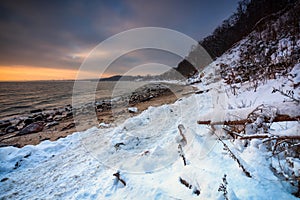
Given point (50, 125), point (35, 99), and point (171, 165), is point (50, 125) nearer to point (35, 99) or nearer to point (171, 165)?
point (171, 165)

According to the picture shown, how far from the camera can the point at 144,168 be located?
2.79 m

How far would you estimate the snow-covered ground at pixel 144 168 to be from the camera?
168 cm

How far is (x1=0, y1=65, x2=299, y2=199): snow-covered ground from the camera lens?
66.2 inches

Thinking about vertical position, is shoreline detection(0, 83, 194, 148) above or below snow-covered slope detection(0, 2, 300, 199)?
below

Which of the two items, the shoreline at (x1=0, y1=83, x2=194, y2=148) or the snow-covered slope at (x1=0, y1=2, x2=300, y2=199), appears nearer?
the snow-covered slope at (x1=0, y1=2, x2=300, y2=199)

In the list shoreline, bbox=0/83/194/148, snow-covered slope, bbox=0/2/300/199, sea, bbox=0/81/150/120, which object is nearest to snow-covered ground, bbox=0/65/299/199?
snow-covered slope, bbox=0/2/300/199

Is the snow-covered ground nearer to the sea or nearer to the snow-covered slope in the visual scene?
the snow-covered slope

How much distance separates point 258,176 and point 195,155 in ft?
3.00

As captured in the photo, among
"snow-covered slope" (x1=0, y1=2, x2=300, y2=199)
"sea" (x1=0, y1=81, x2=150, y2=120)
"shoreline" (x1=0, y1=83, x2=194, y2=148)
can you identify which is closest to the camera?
"snow-covered slope" (x1=0, y1=2, x2=300, y2=199)

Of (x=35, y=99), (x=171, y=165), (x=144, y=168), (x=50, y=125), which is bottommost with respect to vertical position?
(x=35, y=99)

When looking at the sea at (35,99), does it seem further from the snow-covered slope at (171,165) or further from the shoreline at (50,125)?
the snow-covered slope at (171,165)

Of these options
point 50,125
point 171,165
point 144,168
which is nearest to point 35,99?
point 50,125

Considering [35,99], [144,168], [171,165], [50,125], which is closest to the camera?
[171,165]

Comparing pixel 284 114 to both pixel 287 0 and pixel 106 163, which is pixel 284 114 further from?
pixel 287 0
